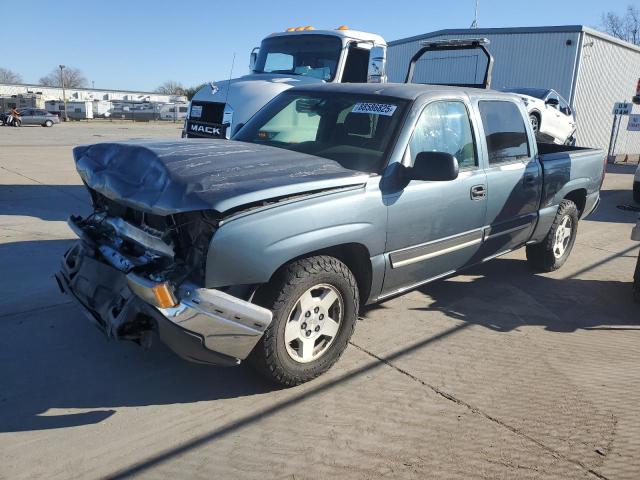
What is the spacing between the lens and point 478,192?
174 inches

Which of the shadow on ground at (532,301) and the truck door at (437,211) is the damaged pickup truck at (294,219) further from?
the shadow on ground at (532,301)

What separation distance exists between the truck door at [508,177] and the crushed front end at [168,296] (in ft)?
8.46

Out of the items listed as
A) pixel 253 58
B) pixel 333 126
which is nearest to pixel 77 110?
pixel 253 58

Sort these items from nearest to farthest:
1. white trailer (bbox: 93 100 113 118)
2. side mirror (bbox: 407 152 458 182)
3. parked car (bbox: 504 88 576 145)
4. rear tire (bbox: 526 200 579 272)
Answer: side mirror (bbox: 407 152 458 182)
rear tire (bbox: 526 200 579 272)
parked car (bbox: 504 88 576 145)
white trailer (bbox: 93 100 113 118)

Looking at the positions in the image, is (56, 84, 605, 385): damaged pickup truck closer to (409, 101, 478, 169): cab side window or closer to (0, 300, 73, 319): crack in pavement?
(409, 101, 478, 169): cab side window

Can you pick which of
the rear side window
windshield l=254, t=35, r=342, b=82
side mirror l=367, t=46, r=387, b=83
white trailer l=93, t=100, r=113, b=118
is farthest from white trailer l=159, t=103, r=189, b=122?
the rear side window

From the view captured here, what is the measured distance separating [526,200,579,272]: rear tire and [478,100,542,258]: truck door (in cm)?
60

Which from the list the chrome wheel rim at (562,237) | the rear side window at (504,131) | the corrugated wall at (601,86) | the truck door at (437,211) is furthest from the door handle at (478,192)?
the corrugated wall at (601,86)

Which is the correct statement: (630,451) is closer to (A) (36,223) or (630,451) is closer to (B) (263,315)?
(B) (263,315)

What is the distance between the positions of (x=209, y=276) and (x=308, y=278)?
631 mm

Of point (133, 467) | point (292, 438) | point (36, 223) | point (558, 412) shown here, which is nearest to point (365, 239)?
point (292, 438)

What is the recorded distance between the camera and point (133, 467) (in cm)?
264

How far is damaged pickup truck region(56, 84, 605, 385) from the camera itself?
286 centimetres

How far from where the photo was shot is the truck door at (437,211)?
381cm
